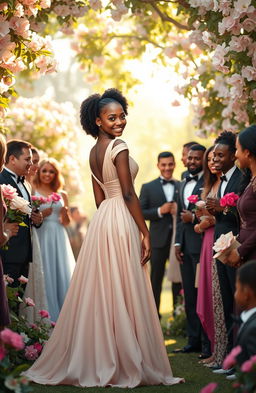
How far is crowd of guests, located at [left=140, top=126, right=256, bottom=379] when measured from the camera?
288 inches

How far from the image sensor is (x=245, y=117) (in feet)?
33.3

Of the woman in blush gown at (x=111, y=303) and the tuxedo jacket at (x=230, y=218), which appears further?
the tuxedo jacket at (x=230, y=218)

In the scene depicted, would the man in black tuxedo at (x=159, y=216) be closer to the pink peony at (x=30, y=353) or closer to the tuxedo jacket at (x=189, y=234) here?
the tuxedo jacket at (x=189, y=234)

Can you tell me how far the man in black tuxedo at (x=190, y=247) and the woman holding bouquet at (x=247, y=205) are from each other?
2.62 m

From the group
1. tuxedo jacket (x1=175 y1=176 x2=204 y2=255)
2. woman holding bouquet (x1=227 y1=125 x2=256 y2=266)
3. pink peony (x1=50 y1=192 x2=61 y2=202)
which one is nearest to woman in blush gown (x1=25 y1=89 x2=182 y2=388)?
woman holding bouquet (x1=227 y1=125 x2=256 y2=266)

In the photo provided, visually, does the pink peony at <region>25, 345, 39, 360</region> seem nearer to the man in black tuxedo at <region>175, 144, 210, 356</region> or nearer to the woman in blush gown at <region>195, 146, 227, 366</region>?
the woman in blush gown at <region>195, 146, 227, 366</region>

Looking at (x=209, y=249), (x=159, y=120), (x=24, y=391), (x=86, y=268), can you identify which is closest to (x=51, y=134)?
(x=209, y=249)

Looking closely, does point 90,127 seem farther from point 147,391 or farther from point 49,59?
point 147,391

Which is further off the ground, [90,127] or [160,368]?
[90,127]

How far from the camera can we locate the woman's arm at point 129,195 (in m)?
7.72

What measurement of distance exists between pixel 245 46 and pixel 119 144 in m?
1.92

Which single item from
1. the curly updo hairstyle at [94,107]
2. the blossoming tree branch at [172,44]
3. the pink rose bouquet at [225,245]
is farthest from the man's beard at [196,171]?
the pink rose bouquet at [225,245]

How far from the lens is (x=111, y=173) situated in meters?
7.82

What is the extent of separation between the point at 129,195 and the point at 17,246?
208 centimetres
